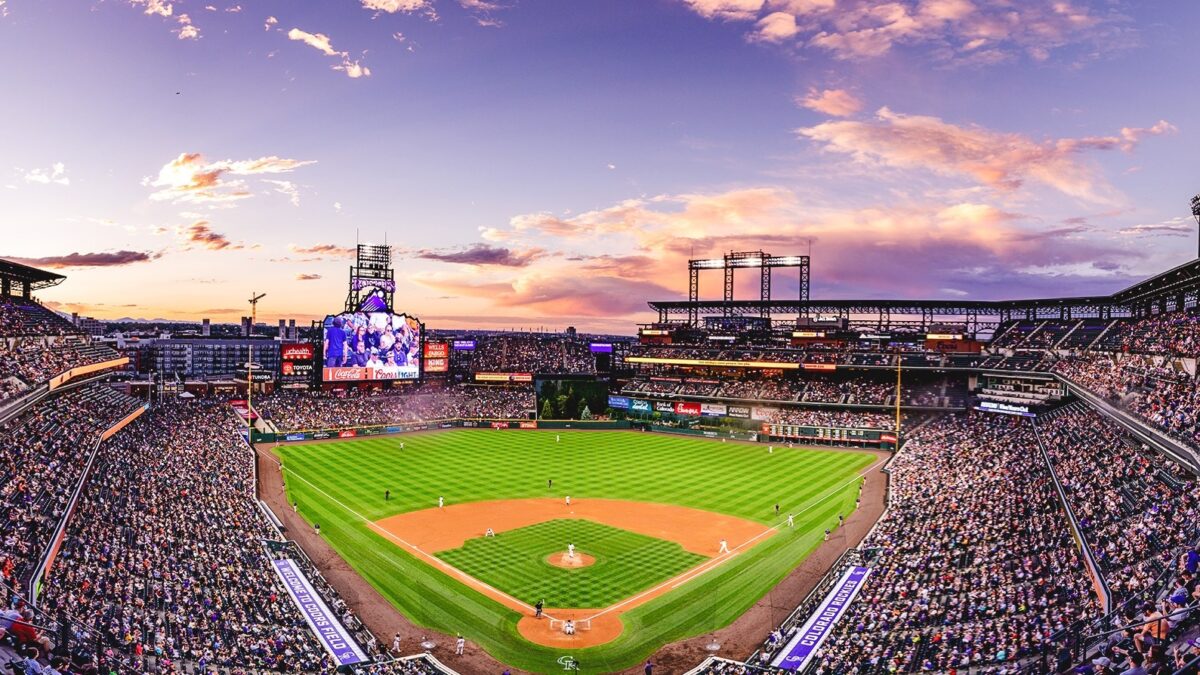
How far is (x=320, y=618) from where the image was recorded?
1001 inches

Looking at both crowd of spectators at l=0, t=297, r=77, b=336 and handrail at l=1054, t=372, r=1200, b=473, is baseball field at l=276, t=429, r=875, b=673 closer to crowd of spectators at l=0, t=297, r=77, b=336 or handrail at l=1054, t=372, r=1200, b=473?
handrail at l=1054, t=372, r=1200, b=473

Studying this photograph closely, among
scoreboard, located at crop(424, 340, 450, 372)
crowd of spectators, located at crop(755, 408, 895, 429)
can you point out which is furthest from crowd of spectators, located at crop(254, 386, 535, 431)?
crowd of spectators, located at crop(755, 408, 895, 429)

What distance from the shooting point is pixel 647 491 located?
1885 inches

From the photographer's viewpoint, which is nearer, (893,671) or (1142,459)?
(893,671)

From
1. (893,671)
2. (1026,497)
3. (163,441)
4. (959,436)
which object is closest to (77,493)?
(163,441)

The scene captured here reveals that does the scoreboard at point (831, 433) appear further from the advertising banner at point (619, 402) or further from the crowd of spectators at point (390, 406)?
the crowd of spectators at point (390, 406)

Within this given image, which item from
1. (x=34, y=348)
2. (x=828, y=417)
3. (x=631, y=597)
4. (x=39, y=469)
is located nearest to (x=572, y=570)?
(x=631, y=597)

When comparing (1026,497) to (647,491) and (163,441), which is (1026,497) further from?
(163,441)

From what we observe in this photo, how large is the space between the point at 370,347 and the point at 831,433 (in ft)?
151

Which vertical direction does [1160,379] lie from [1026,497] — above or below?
above

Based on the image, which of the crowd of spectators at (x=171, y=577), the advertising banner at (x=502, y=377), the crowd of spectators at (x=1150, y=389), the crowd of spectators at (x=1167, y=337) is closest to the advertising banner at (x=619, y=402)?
the advertising banner at (x=502, y=377)

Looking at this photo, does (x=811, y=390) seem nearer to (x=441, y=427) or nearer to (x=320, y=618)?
(x=441, y=427)

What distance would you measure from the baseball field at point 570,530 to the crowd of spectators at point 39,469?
1110 cm

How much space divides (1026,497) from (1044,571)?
344 inches
